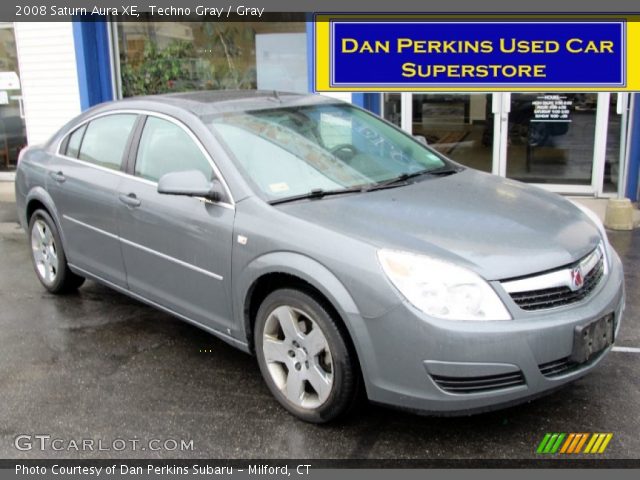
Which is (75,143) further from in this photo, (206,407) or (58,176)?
(206,407)

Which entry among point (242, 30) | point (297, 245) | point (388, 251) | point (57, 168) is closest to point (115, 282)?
point (57, 168)

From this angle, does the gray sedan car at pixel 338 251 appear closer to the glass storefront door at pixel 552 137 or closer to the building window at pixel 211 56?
the glass storefront door at pixel 552 137

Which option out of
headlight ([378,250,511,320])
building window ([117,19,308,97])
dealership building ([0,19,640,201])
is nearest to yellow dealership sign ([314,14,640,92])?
dealership building ([0,19,640,201])

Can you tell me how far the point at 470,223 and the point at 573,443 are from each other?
1116 millimetres

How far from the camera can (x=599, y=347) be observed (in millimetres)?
3096

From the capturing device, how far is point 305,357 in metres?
3.28

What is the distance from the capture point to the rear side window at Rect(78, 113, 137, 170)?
4.49 m

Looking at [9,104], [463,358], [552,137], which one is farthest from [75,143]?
[9,104]

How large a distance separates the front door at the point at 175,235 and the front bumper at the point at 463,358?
1029 millimetres

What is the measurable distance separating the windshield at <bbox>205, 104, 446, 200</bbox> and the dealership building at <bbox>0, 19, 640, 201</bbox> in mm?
4084

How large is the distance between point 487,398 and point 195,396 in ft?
5.31

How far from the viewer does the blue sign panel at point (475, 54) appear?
7695 mm

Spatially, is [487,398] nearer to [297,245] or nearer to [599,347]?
[599,347]

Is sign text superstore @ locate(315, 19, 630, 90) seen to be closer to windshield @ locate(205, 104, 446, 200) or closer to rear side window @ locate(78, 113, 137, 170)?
windshield @ locate(205, 104, 446, 200)
